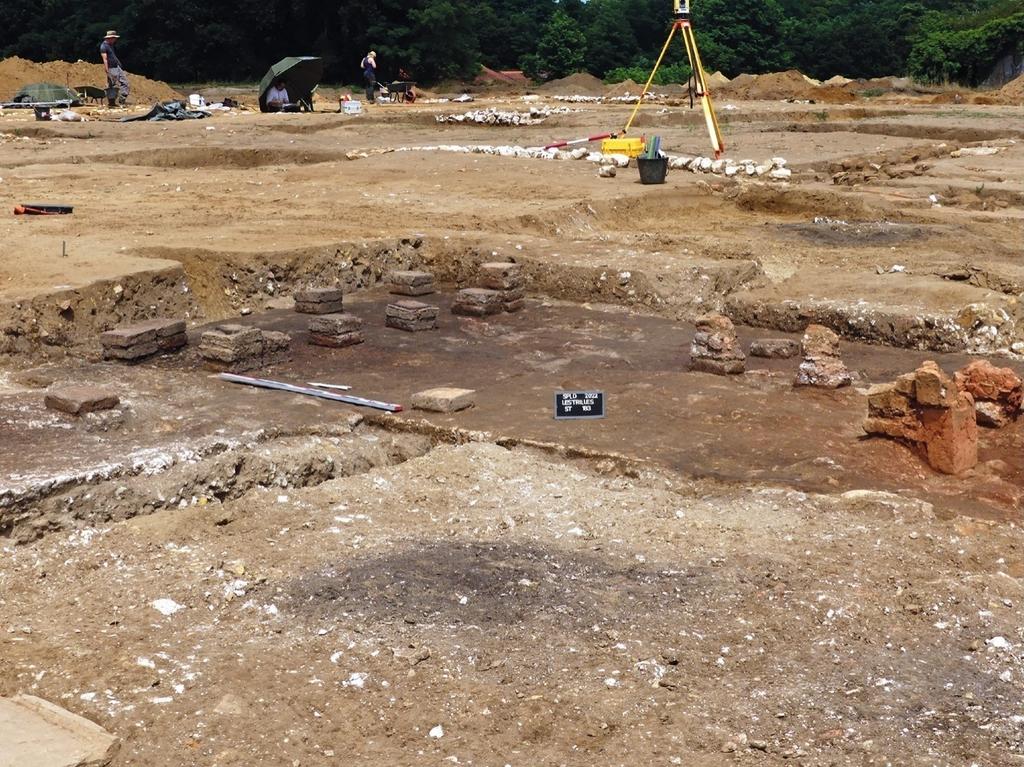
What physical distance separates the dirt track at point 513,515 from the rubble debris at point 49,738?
9 centimetres

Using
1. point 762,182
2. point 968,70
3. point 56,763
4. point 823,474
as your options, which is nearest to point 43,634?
point 56,763

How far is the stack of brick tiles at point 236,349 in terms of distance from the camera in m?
8.55

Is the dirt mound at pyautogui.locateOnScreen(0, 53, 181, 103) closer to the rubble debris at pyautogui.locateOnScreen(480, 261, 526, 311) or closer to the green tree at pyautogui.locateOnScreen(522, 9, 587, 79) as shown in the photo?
the green tree at pyautogui.locateOnScreen(522, 9, 587, 79)

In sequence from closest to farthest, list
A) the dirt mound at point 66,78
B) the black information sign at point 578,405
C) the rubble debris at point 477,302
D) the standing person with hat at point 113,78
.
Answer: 1. the black information sign at point 578,405
2. the rubble debris at point 477,302
3. the standing person with hat at point 113,78
4. the dirt mound at point 66,78

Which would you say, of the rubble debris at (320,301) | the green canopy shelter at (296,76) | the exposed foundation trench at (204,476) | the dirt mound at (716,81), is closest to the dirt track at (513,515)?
the exposed foundation trench at (204,476)

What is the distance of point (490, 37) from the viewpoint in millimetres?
42188

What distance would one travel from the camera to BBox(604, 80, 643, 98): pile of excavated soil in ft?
111

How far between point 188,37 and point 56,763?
34313mm

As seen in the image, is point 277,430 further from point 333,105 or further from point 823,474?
point 333,105

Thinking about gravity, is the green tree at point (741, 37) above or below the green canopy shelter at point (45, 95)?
above

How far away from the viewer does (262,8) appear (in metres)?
34.5

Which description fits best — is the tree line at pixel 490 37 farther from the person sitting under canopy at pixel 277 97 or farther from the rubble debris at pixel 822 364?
the rubble debris at pixel 822 364

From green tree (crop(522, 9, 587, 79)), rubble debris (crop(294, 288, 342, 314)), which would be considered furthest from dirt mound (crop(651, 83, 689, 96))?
rubble debris (crop(294, 288, 342, 314))

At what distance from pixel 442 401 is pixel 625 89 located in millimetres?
28226
